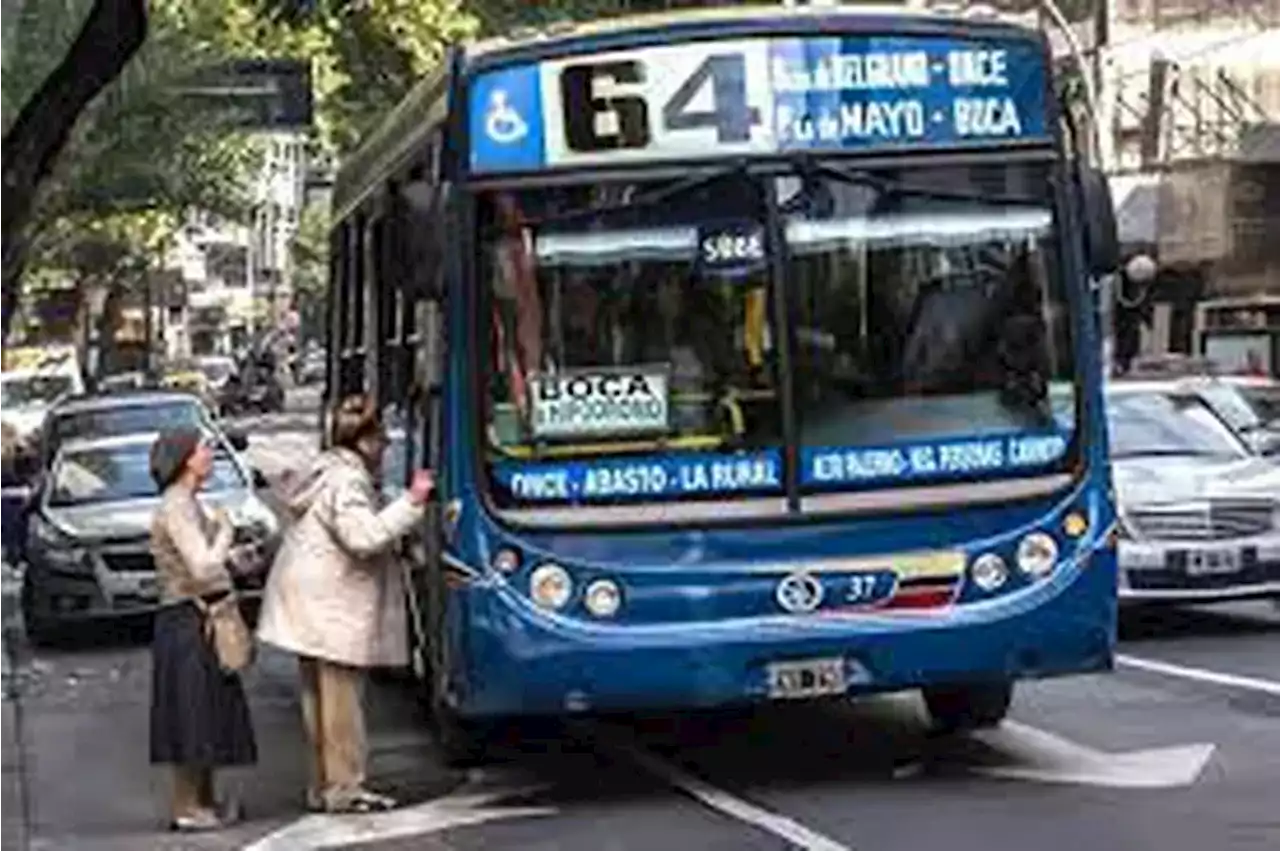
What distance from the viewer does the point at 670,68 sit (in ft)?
35.6

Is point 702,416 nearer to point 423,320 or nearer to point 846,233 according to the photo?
point 846,233

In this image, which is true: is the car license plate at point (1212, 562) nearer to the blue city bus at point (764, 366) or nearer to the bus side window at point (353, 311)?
the bus side window at point (353, 311)

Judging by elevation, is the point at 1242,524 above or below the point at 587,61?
below

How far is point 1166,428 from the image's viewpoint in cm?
1769

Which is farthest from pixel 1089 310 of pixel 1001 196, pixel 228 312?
pixel 228 312

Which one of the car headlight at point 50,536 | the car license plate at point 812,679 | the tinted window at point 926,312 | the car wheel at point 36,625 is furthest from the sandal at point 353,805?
the car wheel at point 36,625

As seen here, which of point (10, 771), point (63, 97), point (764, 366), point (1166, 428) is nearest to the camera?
point (764, 366)

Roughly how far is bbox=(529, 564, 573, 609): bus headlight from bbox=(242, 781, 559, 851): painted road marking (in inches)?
37.3

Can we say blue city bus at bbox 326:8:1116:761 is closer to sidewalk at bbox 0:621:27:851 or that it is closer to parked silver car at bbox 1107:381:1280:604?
sidewalk at bbox 0:621:27:851

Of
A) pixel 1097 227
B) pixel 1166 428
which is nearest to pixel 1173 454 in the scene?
pixel 1166 428

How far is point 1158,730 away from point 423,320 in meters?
3.82

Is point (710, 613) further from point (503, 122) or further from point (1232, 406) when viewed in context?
point (1232, 406)

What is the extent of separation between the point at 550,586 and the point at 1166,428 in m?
8.06

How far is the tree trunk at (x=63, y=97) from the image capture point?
17.8 m
